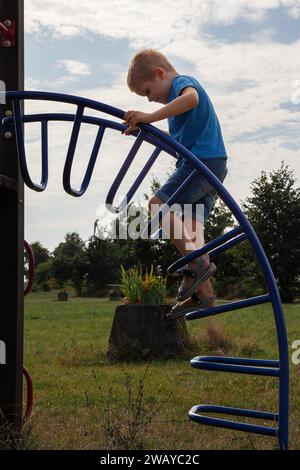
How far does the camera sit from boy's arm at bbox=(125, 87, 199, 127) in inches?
125

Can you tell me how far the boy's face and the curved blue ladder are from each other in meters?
0.20

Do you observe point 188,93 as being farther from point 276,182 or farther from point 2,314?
point 276,182

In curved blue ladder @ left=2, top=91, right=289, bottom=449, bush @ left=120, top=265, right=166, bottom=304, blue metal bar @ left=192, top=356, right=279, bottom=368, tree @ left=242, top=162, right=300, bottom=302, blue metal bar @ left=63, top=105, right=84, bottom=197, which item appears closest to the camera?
curved blue ladder @ left=2, top=91, right=289, bottom=449

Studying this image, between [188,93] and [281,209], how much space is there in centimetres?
2444

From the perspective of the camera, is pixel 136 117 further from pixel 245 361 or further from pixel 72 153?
pixel 245 361

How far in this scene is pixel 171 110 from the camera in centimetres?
317

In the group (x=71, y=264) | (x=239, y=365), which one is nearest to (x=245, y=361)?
(x=239, y=365)

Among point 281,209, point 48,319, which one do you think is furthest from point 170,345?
point 281,209

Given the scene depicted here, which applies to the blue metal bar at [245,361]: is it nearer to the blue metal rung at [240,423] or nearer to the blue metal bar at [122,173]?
the blue metal rung at [240,423]

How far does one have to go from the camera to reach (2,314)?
3611mm


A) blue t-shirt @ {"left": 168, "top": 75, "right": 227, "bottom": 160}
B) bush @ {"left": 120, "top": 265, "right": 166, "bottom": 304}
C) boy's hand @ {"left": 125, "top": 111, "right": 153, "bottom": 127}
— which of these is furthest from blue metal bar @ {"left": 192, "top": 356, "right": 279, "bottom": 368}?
bush @ {"left": 120, "top": 265, "right": 166, "bottom": 304}

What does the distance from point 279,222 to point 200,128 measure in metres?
23.9

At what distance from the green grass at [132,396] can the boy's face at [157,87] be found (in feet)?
4.94

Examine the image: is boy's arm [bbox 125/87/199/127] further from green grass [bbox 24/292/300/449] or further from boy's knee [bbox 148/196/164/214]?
green grass [bbox 24/292/300/449]
